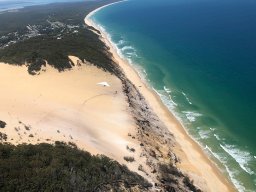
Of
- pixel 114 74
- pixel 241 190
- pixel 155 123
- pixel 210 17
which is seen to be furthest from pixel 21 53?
pixel 210 17

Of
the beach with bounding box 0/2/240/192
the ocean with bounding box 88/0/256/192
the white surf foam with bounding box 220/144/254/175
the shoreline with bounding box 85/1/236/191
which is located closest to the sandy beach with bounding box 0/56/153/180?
the beach with bounding box 0/2/240/192

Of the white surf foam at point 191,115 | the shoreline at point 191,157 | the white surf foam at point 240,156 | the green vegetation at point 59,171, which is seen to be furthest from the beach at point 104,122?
the green vegetation at point 59,171

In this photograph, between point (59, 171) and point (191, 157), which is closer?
point (59, 171)

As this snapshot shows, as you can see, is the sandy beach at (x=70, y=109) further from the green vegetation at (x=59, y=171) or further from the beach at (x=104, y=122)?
the green vegetation at (x=59, y=171)

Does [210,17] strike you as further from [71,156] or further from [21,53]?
[71,156]

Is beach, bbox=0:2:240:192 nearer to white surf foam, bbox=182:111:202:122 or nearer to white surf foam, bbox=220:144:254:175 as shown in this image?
white surf foam, bbox=182:111:202:122

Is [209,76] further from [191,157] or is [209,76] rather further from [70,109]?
[70,109]

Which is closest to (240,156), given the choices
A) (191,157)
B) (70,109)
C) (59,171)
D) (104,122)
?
(191,157)
